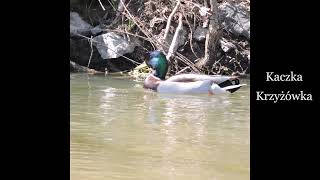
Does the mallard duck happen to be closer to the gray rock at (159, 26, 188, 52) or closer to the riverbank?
the riverbank

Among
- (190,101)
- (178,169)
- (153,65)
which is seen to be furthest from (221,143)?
(153,65)

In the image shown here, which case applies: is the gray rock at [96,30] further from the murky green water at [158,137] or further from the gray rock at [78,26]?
the murky green water at [158,137]

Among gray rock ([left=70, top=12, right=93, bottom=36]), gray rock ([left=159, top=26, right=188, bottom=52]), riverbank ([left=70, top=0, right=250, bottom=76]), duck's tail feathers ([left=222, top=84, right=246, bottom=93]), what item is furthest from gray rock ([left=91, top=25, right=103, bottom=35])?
duck's tail feathers ([left=222, top=84, right=246, bottom=93])

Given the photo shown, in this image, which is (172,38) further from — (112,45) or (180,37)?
(112,45)

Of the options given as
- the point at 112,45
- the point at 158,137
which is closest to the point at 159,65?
the point at 112,45

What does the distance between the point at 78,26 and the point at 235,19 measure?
3828 mm

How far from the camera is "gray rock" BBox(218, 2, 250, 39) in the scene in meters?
14.4

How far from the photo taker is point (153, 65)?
11977mm

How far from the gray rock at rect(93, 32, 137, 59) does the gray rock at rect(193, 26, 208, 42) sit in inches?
57.5

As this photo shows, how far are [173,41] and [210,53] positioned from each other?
872mm

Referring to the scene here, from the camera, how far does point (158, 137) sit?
6.18 m

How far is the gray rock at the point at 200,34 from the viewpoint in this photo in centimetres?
1442

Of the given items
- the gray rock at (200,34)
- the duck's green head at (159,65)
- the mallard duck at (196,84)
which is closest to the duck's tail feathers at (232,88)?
the mallard duck at (196,84)
